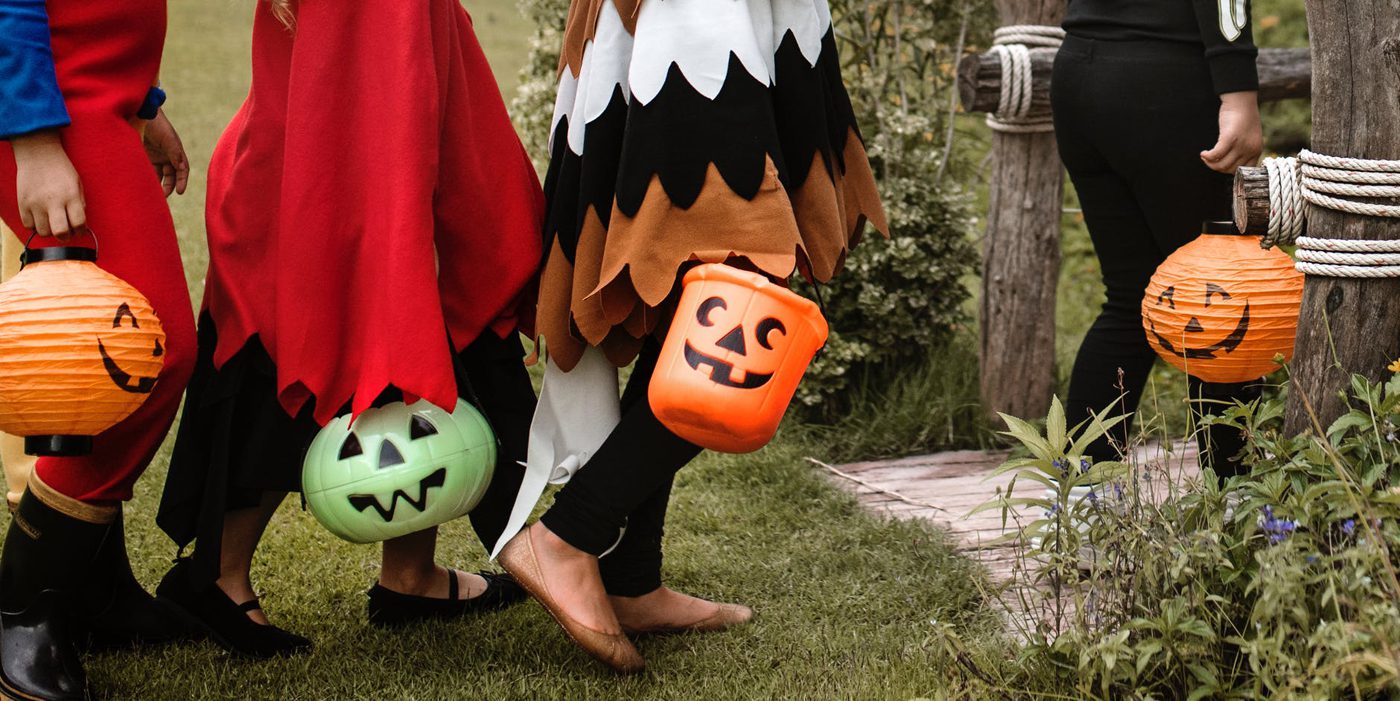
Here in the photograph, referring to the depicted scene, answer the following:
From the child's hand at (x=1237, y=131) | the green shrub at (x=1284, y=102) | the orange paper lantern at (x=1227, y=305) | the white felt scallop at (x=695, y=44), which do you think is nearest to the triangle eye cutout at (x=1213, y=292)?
the orange paper lantern at (x=1227, y=305)

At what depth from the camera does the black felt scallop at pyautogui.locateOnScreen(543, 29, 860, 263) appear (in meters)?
2.03

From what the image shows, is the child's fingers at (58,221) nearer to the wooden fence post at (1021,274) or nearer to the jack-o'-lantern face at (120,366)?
the jack-o'-lantern face at (120,366)

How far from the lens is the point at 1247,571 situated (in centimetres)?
182

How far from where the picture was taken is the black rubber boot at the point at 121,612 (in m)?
2.38

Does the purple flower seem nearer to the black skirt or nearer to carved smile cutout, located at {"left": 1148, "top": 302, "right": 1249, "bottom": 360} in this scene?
carved smile cutout, located at {"left": 1148, "top": 302, "right": 1249, "bottom": 360}

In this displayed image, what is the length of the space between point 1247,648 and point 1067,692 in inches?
12.7

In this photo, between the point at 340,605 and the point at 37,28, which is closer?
the point at 37,28

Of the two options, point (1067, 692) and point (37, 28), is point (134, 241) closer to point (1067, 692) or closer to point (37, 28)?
point (37, 28)

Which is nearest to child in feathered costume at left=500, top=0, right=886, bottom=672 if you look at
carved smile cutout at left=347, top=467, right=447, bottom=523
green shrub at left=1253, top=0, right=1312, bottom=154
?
carved smile cutout at left=347, top=467, right=447, bottom=523

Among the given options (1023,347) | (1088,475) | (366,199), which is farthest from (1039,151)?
(366,199)

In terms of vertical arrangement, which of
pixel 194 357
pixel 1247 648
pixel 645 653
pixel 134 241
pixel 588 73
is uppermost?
pixel 588 73

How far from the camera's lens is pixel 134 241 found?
6.74ft

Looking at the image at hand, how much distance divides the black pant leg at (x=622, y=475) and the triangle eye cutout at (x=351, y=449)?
350 mm

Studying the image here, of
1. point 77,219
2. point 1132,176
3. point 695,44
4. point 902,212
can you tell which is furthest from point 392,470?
point 902,212
